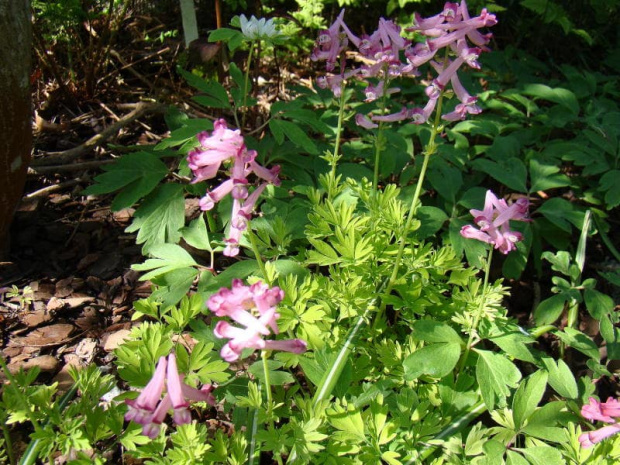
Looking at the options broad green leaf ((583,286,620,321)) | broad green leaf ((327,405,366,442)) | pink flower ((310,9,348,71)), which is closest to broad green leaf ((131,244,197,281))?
broad green leaf ((327,405,366,442))

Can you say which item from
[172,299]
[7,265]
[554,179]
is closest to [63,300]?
[7,265]

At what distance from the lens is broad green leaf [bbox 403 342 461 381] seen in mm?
1973

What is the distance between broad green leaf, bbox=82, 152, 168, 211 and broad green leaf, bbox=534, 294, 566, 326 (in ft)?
6.82

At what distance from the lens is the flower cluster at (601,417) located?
1.76 m

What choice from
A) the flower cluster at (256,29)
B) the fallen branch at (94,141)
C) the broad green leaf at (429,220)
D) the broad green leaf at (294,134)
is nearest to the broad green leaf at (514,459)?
the broad green leaf at (429,220)

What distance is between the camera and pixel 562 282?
2.54m

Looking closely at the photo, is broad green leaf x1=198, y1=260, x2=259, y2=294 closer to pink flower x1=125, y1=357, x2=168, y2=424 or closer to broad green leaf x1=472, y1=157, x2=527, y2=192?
pink flower x1=125, y1=357, x2=168, y2=424

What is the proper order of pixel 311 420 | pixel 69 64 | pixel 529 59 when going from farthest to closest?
1. pixel 529 59
2. pixel 69 64
3. pixel 311 420

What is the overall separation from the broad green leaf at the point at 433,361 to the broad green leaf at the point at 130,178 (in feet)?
5.27

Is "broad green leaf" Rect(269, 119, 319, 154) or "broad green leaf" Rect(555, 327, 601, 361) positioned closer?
"broad green leaf" Rect(555, 327, 601, 361)

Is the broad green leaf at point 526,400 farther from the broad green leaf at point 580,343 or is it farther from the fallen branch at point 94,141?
the fallen branch at point 94,141

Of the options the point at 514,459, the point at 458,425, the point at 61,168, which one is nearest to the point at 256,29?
the point at 61,168

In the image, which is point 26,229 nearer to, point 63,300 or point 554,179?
point 63,300

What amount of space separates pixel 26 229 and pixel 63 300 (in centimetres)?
60
